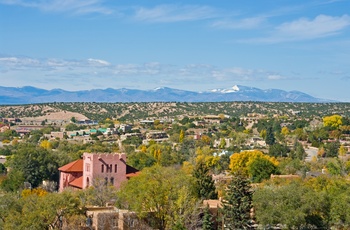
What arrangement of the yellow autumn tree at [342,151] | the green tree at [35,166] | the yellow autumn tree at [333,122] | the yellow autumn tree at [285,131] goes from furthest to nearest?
the yellow autumn tree at [333,122] < the yellow autumn tree at [285,131] < the yellow autumn tree at [342,151] < the green tree at [35,166]

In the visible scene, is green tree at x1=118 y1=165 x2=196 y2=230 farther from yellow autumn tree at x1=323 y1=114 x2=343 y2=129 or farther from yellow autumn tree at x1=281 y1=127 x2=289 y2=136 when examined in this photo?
yellow autumn tree at x1=323 y1=114 x2=343 y2=129

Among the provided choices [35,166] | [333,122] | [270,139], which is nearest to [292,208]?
[35,166]

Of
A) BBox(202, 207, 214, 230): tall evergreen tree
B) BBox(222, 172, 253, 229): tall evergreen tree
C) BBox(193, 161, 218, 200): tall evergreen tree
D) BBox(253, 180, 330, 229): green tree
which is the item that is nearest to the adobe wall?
BBox(193, 161, 218, 200): tall evergreen tree

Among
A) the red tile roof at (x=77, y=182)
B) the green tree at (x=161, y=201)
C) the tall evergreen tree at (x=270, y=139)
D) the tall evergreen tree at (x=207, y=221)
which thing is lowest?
the red tile roof at (x=77, y=182)

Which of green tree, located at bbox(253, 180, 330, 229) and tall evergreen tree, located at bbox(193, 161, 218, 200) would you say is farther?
tall evergreen tree, located at bbox(193, 161, 218, 200)

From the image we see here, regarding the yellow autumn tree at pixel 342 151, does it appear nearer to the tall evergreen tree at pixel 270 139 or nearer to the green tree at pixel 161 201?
the tall evergreen tree at pixel 270 139

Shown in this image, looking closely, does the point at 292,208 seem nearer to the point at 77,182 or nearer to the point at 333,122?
the point at 77,182

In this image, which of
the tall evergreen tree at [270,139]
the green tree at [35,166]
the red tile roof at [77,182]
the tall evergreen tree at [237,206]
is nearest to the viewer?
the tall evergreen tree at [237,206]

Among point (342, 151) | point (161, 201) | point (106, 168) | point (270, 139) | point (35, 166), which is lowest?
point (35, 166)

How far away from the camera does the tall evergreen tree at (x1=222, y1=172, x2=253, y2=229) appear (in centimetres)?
4153

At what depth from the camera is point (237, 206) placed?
42.2 metres

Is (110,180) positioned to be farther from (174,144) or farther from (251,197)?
(174,144)

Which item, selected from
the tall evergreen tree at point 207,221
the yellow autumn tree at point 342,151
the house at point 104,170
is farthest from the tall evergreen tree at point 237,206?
the yellow autumn tree at point 342,151

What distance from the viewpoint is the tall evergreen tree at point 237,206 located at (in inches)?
1635
